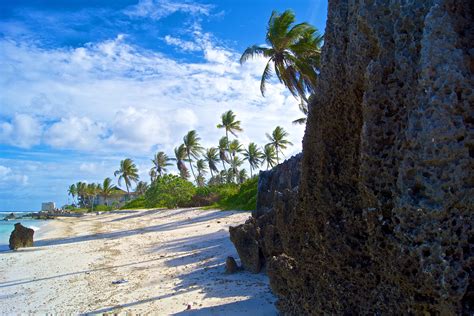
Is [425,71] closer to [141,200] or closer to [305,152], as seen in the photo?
[305,152]

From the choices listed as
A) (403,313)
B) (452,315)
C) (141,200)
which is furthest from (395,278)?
(141,200)

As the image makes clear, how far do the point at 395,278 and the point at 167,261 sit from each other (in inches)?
390

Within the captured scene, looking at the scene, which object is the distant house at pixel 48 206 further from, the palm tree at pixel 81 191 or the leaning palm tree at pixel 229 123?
the leaning palm tree at pixel 229 123

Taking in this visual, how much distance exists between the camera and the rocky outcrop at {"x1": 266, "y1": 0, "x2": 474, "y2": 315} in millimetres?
2852

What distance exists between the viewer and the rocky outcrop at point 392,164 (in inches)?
112

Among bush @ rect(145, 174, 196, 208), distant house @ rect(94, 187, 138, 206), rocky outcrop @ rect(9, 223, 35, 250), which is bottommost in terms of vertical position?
rocky outcrop @ rect(9, 223, 35, 250)

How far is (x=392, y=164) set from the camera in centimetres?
323

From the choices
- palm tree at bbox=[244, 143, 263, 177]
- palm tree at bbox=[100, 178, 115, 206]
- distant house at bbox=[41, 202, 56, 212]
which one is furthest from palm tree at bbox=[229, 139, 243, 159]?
distant house at bbox=[41, 202, 56, 212]

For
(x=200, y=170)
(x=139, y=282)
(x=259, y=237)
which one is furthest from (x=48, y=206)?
(x=259, y=237)

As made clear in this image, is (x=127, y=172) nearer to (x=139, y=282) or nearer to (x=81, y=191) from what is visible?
(x=81, y=191)

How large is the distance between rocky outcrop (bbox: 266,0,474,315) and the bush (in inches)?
1502

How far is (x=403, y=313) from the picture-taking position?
10.5ft

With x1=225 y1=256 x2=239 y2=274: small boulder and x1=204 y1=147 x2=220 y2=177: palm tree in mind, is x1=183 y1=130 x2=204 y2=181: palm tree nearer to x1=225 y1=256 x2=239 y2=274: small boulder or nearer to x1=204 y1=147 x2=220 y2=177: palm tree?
x1=204 y1=147 x2=220 y2=177: palm tree

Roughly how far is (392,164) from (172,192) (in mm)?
39991
